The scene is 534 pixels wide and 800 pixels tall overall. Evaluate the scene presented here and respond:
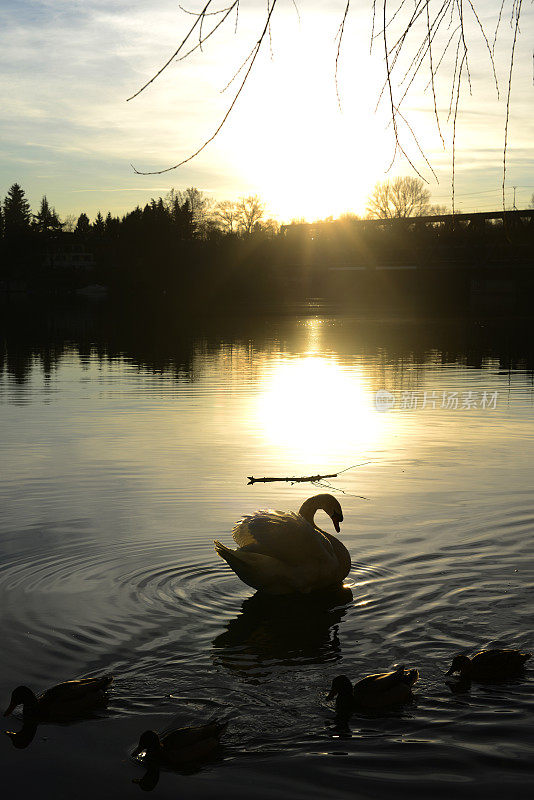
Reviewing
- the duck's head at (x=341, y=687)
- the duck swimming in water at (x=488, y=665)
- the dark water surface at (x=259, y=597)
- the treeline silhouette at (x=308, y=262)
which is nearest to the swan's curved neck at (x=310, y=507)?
the dark water surface at (x=259, y=597)

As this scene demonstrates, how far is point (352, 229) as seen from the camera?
13312cm

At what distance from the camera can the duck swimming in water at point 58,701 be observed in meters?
7.25

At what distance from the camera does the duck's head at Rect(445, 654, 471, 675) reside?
773cm

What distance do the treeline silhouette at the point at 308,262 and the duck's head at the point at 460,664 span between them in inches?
4161

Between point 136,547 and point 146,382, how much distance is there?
2099cm

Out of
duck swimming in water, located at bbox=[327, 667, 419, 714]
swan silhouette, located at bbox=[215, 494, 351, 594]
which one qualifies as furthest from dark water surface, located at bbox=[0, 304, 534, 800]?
swan silhouette, located at bbox=[215, 494, 351, 594]

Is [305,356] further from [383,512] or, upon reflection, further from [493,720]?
[493,720]

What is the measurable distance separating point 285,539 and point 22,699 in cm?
364

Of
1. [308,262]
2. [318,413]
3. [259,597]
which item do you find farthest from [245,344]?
[308,262]

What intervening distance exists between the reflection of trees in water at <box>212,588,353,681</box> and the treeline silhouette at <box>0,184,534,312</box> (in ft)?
339

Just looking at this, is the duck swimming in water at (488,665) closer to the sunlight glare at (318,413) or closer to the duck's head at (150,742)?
the duck's head at (150,742)

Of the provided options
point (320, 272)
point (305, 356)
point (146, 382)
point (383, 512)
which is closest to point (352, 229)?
point (320, 272)

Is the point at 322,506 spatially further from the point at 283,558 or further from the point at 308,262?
the point at 308,262

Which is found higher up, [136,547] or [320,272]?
[320,272]
